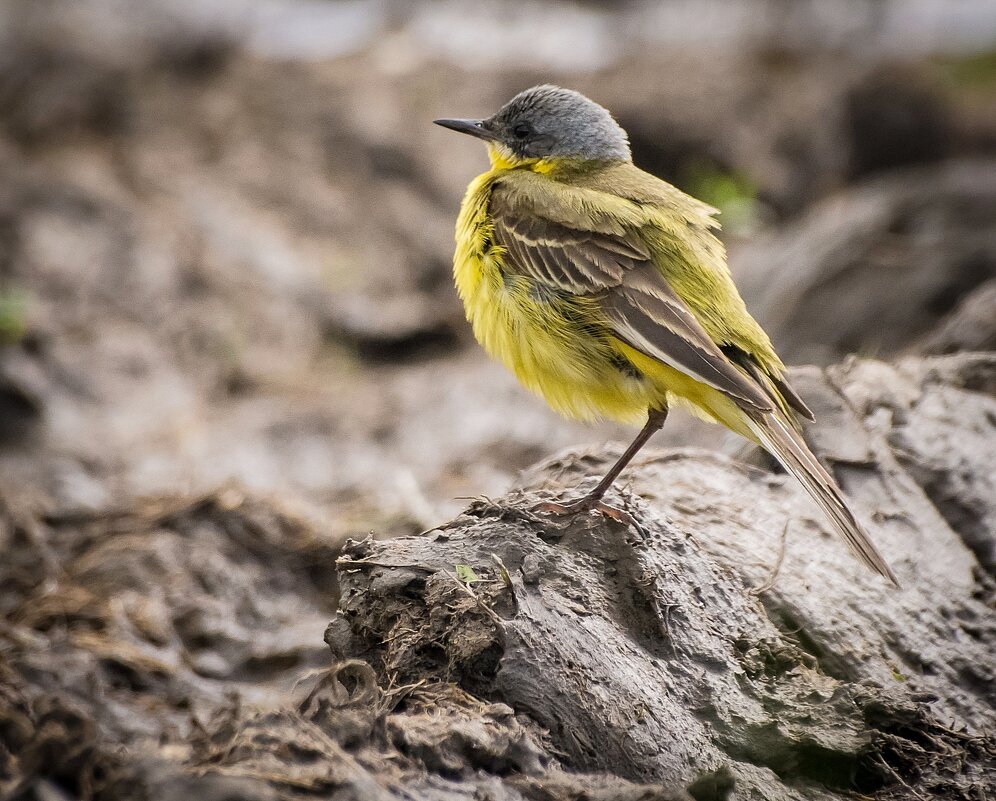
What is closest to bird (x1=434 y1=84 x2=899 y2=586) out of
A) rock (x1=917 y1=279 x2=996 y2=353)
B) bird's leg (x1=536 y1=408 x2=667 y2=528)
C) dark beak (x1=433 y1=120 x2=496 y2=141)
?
bird's leg (x1=536 y1=408 x2=667 y2=528)

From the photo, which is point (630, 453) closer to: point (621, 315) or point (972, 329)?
point (621, 315)

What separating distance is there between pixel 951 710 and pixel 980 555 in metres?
1.30

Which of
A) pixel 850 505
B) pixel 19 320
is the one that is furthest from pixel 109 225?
pixel 850 505

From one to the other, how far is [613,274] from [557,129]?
147 cm

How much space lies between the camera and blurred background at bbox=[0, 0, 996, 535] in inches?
386

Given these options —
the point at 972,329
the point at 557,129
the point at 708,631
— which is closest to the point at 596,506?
the point at 708,631

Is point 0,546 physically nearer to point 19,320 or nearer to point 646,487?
point 19,320

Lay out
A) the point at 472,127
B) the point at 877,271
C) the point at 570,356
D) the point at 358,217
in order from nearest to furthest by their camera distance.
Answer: the point at 570,356
the point at 472,127
the point at 877,271
the point at 358,217

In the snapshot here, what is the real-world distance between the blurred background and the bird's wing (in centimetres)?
175

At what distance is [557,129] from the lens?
6719 millimetres

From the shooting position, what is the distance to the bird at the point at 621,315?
5188 mm

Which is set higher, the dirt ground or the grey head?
the grey head

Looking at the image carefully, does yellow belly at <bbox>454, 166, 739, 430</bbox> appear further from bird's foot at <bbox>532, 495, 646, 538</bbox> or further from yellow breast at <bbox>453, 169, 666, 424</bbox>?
bird's foot at <bbox>532, 495, 646, 538</bbox>

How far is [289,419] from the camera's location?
33.6ft
